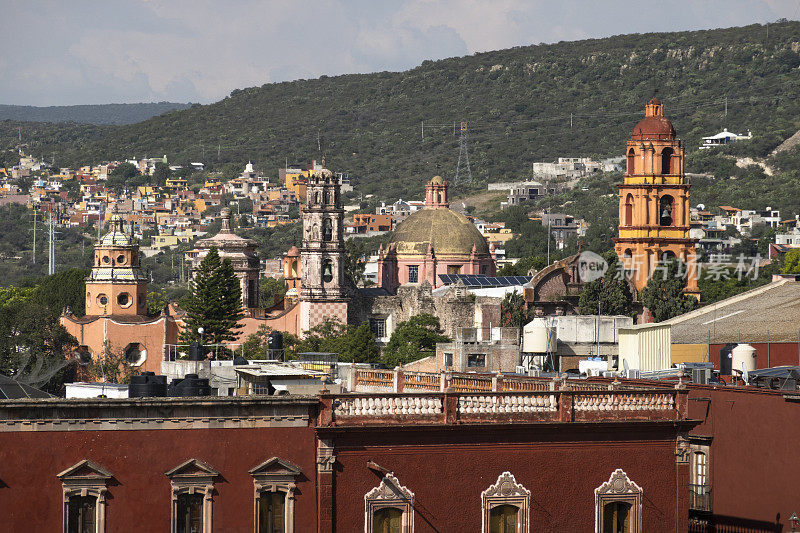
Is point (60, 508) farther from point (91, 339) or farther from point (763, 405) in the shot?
point (91, 339)

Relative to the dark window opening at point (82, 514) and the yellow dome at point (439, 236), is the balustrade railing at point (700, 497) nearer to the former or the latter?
the dark window opening at point (82, 514)

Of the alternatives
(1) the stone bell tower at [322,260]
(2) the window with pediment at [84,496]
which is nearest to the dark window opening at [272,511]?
(2) the window with pediment at [84,496]

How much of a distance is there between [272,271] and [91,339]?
315 feet

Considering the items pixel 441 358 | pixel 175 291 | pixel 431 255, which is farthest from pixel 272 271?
pixel 441 358

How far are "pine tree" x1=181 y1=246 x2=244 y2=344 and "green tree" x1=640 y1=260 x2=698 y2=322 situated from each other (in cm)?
Result: 2350

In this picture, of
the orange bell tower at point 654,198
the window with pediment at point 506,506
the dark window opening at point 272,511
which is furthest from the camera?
the orange bell tower at point 654,198

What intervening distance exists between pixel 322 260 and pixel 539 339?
39.6 m

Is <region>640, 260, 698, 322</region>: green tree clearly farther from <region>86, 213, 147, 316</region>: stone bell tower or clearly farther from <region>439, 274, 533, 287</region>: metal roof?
<region>86, 213, 147, 316</region>: stone bell tower

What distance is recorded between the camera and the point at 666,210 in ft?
333

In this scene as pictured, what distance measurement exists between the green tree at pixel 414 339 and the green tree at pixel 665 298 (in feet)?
37.7

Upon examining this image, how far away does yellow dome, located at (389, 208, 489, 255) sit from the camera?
115 metres

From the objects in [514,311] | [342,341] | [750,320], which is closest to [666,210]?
[514,311]

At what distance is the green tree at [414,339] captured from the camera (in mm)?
89875

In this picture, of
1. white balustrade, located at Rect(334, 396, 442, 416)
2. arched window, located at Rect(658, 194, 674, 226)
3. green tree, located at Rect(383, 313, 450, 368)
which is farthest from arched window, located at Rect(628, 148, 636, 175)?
white balustrade, located at Rect(334, 396, 442, 416)
